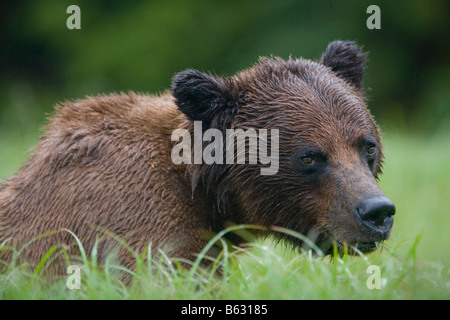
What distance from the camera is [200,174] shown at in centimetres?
432

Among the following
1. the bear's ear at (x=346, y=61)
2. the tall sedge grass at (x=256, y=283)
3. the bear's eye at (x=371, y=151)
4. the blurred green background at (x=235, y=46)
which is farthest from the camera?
the blurred green background at (x=235, y=46)

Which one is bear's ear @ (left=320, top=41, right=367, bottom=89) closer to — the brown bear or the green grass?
the brown bear

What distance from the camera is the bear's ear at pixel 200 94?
4.32 m

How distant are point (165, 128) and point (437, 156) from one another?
20.4 feet

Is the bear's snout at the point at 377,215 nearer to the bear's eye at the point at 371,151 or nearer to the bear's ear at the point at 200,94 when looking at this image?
the bear's eye at the point at 371,151

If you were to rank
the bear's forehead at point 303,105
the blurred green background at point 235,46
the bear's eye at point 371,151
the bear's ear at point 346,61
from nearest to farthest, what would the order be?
the bear's forehead at point 303,105 → the bear's eye at point 371,151 → the bear's ear at point 346,61 → the blurred green background at point 235,46

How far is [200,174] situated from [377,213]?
4.17 ft

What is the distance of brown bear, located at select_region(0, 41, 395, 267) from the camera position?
163 inches

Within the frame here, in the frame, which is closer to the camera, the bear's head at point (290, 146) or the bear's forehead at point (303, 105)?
the bear's head at point (290, 146)

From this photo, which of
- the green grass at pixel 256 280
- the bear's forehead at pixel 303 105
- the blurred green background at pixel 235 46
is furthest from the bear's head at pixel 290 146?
the blurred green background at pixel 235 46

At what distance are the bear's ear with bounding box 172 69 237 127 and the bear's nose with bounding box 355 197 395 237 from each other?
1274 millimetres

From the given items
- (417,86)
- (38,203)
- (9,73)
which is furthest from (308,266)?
(9,73)
